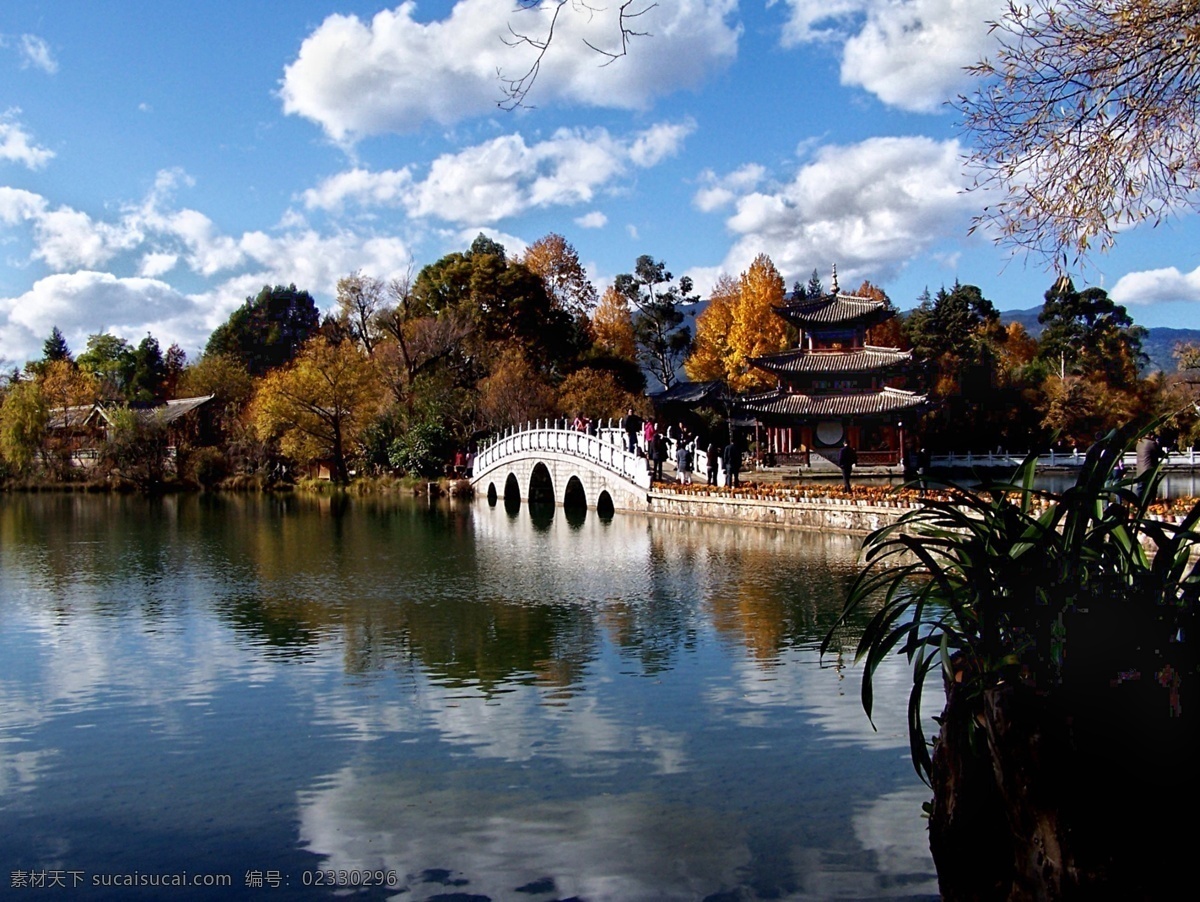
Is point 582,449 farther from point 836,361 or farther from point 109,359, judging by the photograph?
point 109,359

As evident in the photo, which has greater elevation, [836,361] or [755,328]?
[755,328]

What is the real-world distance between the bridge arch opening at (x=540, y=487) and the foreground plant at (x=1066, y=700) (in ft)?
91.5

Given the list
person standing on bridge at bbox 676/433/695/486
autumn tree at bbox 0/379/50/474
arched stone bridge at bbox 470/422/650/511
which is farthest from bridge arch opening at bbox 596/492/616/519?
autumn tree at bbox 0/379/50/474

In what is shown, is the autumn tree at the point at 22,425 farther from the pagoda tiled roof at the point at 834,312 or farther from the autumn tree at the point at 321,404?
the pagoda tiled roof at the point at 834,312

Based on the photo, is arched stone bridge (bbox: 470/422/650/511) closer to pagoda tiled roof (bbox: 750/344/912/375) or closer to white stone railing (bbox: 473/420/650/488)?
white stone railing (bbox: 473/420/650/488)

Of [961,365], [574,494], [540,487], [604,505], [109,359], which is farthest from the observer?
[109,359]

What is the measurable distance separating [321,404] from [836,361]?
1780 cm

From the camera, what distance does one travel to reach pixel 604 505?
92.7 ft

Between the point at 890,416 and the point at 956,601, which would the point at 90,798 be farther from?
the point at 890,416

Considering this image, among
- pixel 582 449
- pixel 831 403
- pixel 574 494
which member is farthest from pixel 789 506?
pixel 831 403

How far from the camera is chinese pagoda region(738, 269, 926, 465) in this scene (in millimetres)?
33625

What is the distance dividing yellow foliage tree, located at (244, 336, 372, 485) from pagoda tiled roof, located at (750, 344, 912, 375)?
559 inches

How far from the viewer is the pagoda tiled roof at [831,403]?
109ft

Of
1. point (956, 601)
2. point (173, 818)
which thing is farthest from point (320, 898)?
point (956, 601)
